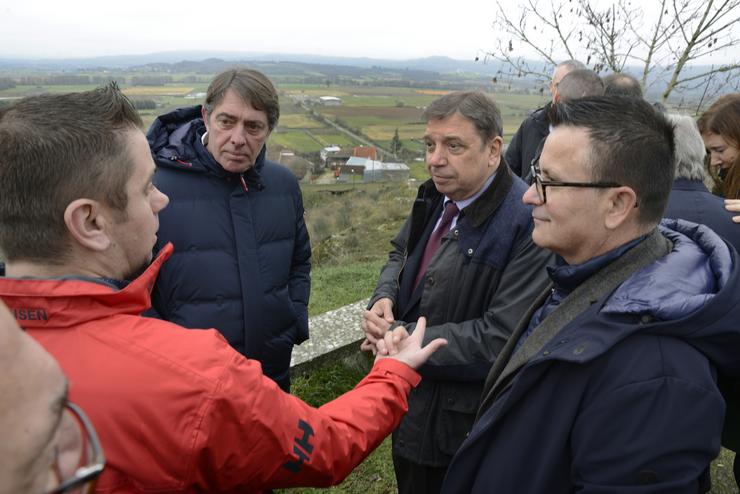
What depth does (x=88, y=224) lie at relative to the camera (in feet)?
4.53

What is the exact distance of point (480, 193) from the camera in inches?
103

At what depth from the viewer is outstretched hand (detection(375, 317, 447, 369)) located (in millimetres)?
1997

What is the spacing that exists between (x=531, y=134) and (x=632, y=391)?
12.6ft

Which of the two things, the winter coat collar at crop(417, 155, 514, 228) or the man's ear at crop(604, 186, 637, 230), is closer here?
the man's ear at crop(604, 186, 637, 230)

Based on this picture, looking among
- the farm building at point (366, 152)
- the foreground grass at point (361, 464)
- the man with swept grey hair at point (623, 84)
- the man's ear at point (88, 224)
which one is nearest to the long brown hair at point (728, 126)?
the man with swept grey hair at point (623, 84)

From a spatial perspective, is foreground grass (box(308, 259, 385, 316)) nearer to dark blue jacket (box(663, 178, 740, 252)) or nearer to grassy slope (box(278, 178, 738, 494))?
grassy slope (box(278, 178, 738, 494))

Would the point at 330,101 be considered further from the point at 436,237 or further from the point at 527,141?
the point at 436,237

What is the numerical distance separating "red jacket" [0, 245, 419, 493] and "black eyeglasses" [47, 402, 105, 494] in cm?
41

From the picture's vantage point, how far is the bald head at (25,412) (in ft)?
2.24

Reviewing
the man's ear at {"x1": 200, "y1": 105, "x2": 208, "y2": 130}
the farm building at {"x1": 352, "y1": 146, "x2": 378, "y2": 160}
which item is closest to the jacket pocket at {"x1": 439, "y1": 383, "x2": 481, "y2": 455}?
the man's ear at {"x1": 200, "y1": 105, "x2": 208, "y2": 130}

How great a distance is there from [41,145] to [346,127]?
140 feet

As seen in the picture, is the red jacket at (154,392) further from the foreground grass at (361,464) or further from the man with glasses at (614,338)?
the foreground grass at (361,464)

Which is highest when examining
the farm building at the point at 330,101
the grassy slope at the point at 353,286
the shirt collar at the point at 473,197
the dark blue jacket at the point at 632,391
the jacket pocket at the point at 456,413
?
the farm building at the point at 330,101

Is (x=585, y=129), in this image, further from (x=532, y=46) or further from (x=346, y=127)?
(x=346, y=127)
